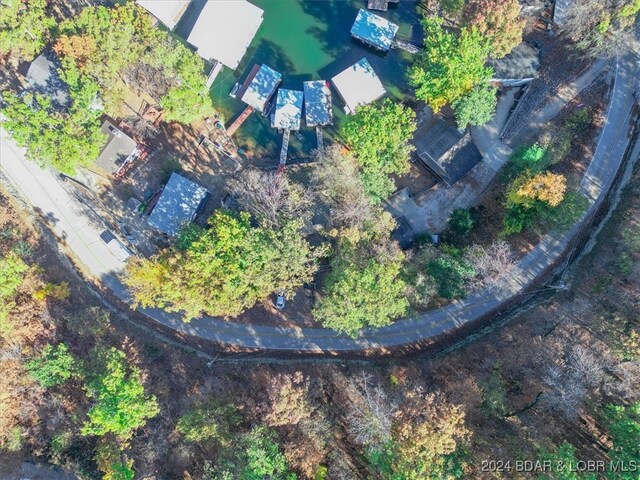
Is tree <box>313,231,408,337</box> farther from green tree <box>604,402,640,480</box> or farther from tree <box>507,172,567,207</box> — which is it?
green tree <box>604,402,640,480</box>

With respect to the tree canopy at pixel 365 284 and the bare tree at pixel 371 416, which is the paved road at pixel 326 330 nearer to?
the tree canopy at pixel 365 284

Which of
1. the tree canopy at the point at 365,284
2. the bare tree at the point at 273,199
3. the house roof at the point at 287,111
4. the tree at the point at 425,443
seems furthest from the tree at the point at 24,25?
the tree at the point at 425,443

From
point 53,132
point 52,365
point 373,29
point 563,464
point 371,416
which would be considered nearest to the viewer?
point 563,464

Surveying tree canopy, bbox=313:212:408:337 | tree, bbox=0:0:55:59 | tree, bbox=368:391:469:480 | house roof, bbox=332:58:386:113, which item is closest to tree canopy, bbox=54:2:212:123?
tree, bbox=0:0:55:59

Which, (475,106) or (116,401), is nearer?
(116,401)

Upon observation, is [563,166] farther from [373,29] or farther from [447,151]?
[373,29]

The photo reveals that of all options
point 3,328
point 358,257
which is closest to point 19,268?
point 3,328

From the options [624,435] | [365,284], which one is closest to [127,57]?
[365,284]
